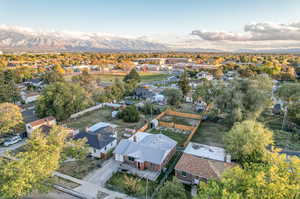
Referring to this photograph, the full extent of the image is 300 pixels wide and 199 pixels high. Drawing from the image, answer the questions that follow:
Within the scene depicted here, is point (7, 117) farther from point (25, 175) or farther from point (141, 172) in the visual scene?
point (141, 172)

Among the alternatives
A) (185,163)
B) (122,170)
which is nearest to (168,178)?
(185,163)

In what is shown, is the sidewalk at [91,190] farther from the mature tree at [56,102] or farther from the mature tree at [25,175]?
the mature tree at [56,102]

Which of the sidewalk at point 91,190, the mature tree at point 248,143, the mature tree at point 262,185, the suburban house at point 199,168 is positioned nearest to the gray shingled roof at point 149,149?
the suburban house at point 199,168

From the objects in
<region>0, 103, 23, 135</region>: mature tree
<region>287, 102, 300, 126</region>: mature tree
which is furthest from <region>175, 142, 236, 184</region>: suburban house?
<region>0, 103, 23, 135</region>: mature tree

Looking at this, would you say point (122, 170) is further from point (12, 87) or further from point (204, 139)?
point (12, 87)

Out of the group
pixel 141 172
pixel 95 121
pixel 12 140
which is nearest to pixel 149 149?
pixel 141 172
